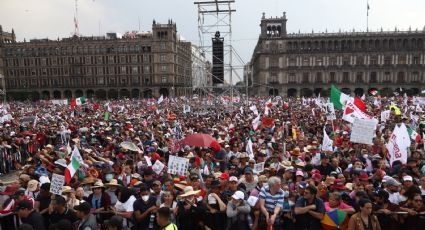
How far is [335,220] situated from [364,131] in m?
5.17

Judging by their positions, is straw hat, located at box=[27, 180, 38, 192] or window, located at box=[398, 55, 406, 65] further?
window, located at box=[398, 55, 406, 65]

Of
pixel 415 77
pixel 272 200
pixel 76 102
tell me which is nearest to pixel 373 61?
pixel 415 77

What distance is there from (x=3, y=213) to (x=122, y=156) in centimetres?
438

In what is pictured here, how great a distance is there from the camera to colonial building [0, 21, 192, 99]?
Answer: 8012 centimetres

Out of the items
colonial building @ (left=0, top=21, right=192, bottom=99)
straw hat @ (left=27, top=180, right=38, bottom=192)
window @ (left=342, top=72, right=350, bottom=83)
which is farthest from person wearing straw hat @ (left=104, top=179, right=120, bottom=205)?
window @ (left=342, top=72, right=350, bottom=83)

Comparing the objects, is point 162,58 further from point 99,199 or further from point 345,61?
point 99,199

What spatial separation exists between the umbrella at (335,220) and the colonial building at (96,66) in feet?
250

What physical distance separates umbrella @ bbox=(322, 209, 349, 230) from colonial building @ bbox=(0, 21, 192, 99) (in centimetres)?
7606

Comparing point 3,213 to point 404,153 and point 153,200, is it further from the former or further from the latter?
point 404,153

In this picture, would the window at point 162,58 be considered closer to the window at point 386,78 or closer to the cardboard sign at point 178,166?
the window at point 386,78

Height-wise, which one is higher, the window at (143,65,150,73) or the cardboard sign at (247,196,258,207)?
the window at (143,65,150,73)

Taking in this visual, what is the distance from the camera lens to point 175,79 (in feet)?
273

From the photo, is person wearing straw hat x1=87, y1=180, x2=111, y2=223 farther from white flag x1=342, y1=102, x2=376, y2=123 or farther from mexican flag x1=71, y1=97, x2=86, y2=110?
mexican flag x1=71, y1=97, x2=86, y2=110

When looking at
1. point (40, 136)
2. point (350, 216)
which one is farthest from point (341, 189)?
point (40, 136)
